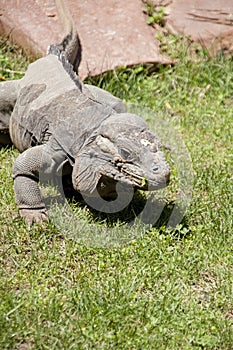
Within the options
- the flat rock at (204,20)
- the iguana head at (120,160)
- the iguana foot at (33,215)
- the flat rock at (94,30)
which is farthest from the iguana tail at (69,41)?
the iguana foot at (33,215)

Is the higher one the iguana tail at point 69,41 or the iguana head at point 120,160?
the iguana head at point 120,160

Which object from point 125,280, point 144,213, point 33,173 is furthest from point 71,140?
point 125,280

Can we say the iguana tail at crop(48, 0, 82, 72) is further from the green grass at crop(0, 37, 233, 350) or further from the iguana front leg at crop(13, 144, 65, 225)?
the iguana front leg at crop(13, 144, 65, 225)

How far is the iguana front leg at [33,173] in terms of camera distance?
5.98 metres

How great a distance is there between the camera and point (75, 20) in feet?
28.7

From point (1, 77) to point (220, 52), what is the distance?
273 cm

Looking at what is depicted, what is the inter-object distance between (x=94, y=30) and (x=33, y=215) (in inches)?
138

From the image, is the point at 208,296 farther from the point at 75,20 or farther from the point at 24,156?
the point at 75,20

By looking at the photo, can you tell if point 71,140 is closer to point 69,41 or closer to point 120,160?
point 120,160

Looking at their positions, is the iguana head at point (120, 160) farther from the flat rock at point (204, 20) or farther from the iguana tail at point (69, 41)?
the flat rock at point (204, 20)

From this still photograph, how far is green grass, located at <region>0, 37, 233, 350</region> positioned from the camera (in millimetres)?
4770

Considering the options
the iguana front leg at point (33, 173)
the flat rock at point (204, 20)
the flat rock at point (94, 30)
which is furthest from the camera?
the flat rock at point (204, 20)

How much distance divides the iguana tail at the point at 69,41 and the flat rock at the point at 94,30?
9 centimetres

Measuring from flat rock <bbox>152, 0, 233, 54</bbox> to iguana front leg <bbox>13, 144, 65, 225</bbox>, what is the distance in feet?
11.6
